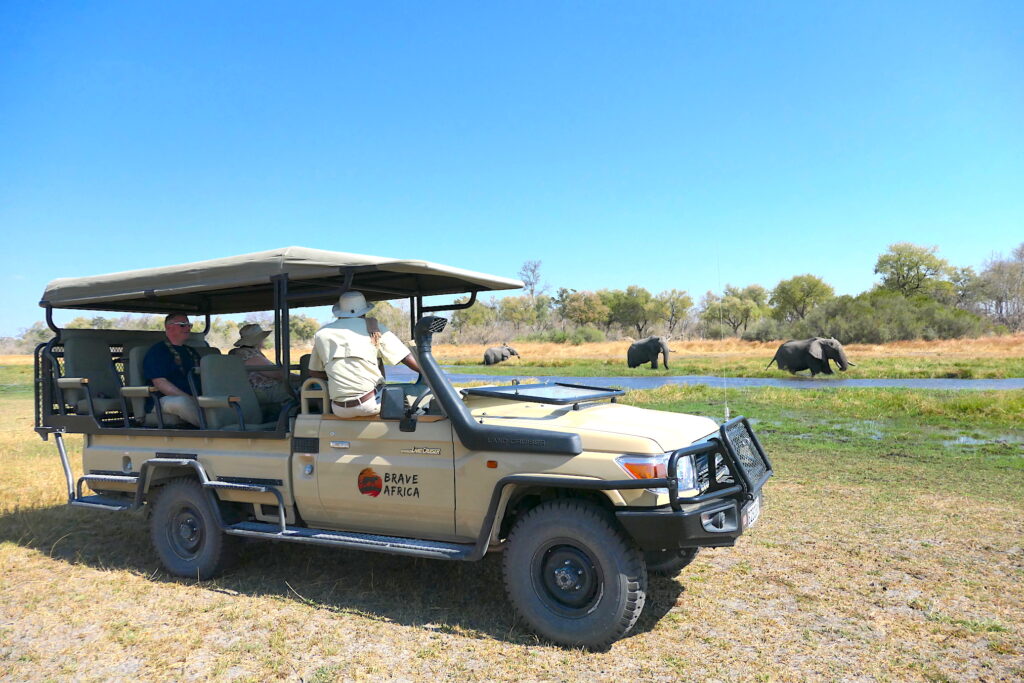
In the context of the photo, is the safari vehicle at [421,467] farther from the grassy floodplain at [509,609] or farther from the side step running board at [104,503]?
the grassy floodplain at [509,609]

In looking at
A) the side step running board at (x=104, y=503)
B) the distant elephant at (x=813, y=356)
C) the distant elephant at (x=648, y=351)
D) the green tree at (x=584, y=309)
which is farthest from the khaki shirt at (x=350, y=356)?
the green tree at (x=584, y=309)

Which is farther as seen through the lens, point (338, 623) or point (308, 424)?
point (308, 424)

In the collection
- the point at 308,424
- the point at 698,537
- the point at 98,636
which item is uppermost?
the point at 308,424

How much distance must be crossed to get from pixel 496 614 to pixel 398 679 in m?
1.04

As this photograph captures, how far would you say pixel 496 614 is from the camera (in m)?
5.00

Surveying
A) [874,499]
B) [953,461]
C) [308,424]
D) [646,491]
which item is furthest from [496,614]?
[953,461]

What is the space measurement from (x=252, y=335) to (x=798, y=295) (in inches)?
3137

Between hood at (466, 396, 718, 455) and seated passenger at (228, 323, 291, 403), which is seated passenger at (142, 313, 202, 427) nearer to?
seated passenger at (228, 323, 291, 403)

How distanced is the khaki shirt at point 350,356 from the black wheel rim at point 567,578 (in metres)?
1.72

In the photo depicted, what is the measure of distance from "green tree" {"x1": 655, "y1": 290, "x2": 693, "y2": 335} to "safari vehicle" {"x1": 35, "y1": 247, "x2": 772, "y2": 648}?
9056cm

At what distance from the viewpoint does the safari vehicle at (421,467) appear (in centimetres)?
434

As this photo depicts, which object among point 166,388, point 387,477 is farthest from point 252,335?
point 387,477

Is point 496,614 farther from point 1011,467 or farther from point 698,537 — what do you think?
point 1011,467

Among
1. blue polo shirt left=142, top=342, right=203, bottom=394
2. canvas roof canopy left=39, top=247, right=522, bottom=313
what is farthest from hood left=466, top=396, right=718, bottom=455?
blue polo shirt left=142, top=342, right=203, bottom=394
